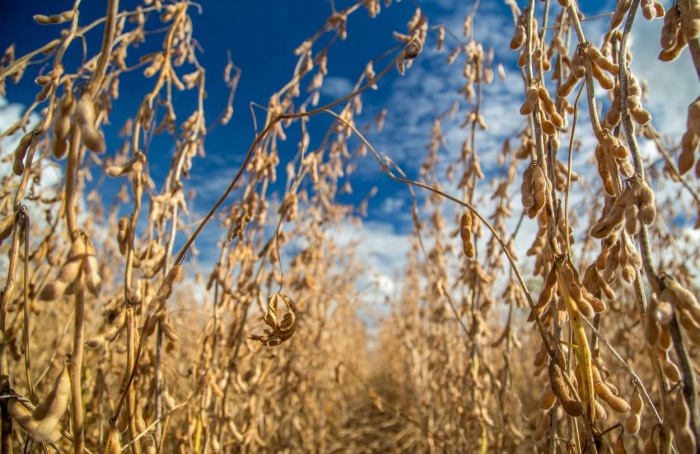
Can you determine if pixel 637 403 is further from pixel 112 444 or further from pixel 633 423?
pixel 112 444

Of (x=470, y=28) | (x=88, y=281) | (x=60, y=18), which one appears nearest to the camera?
(x=88, y=281)

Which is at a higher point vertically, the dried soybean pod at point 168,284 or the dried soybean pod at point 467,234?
the dried soybean pod at point 467,234

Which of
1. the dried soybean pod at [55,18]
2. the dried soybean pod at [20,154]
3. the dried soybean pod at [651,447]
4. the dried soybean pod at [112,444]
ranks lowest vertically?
the dried soybean pod at [112,444]

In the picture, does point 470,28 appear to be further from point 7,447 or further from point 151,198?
point 7,447

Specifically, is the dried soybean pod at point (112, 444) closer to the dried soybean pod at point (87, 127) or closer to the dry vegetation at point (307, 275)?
the dry vegetation at point (307, 275)

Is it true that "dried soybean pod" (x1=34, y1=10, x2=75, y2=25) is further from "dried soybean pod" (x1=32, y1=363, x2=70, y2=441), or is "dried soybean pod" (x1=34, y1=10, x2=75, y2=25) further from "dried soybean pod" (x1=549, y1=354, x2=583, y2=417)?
"dried soybean pod" (x1=549, y1=354, x2=583, y2=417)

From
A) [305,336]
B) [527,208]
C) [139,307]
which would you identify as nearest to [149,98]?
[139,307]

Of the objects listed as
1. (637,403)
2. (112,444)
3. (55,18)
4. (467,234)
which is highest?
(55,18)

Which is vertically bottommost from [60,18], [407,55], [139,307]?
[139,307]

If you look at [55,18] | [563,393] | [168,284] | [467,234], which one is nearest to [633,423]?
[563,393]

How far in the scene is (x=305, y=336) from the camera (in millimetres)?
3186

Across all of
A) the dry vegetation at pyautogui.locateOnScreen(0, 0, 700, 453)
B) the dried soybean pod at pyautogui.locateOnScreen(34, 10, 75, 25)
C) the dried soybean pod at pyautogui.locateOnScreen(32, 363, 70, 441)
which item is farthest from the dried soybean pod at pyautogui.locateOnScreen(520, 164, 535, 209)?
the dried soybean pod at pyautogui.locateOnScreen(34, 10, 75, 25)

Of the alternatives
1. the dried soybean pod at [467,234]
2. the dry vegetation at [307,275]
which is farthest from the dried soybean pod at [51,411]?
the dried soybean pod at [467,234]

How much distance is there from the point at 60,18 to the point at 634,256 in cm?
136
